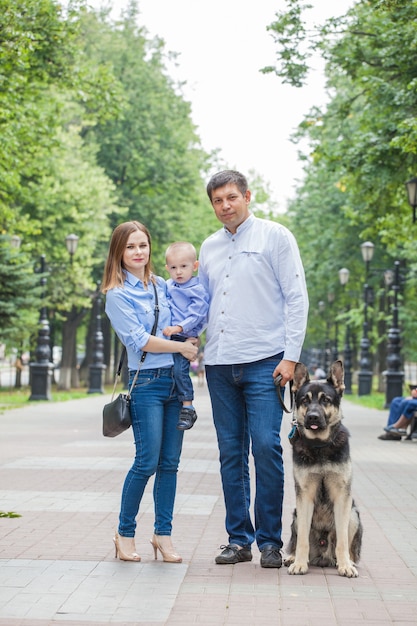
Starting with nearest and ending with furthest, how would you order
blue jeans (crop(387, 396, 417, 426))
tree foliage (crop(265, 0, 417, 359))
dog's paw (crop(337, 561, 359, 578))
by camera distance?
dog's paw (crop(337, 561, 359, 578)) < blue jeans (crop(387, 396, 417, 426)) < tree foliage (crop(265, 0, 417, 359))

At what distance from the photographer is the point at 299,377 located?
6305 mm

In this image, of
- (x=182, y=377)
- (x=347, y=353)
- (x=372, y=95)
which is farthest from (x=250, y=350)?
(x=347, y=353)

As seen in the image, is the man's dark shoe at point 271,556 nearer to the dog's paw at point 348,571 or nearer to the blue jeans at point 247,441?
the blue jeans at point 247,441

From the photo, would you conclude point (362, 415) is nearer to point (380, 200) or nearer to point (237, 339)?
point (380, 200)

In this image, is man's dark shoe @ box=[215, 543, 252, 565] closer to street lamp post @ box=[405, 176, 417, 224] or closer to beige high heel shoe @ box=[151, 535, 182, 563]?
beige high heel shoe @ box=[151, 535, 182, 563]

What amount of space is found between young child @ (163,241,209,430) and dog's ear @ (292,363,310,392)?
23.7 inches

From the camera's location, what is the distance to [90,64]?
26391mm

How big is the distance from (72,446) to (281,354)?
9.45m

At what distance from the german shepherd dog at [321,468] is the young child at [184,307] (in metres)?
0.62

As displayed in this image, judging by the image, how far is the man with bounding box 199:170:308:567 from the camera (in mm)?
6449

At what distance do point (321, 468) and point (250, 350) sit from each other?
2.68ft

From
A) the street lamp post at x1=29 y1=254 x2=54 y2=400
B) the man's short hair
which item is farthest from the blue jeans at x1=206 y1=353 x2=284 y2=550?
the street lamp post at x1=29 y1=254 x2=54 y2=400

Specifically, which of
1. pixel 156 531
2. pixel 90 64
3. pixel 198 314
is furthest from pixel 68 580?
pixel 90 64

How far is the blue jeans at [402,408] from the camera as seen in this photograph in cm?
1831
